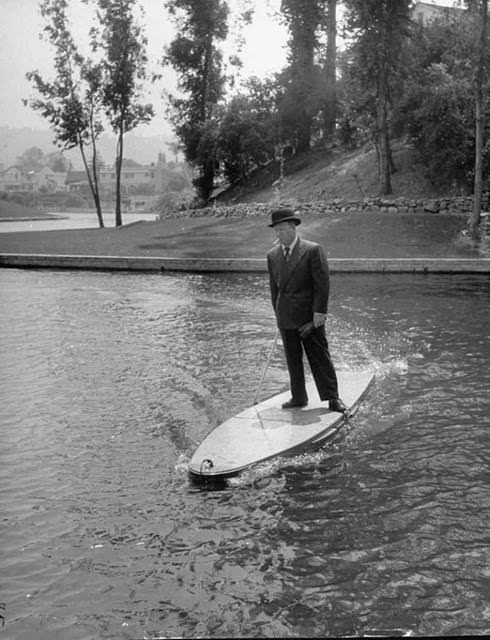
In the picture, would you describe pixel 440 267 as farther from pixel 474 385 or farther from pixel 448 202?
pixel 474 385

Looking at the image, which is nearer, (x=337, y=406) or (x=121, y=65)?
(x=337, y=406)

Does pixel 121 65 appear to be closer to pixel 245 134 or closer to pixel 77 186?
pixel 245 134

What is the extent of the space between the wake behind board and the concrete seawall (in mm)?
13333

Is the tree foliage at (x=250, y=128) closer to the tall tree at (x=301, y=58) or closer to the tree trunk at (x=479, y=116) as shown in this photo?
the tall tree at (x=301, y=58)

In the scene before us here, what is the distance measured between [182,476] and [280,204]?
2903cm

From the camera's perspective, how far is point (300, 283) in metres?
7.89

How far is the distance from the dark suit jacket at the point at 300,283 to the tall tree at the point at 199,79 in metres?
36.4

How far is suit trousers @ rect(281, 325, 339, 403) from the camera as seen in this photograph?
8000mm

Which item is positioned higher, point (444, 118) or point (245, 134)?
point (245, 134)

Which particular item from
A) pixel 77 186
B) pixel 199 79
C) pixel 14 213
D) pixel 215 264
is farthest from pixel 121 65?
pixel 77 186

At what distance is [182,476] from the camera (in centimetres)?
695

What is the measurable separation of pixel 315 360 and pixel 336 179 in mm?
28684

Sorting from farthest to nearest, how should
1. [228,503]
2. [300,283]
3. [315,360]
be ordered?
1. [315,360]
2. [300,283]
3. [228,503]

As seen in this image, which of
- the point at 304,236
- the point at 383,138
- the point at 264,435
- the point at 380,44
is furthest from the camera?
the point at 383,138
